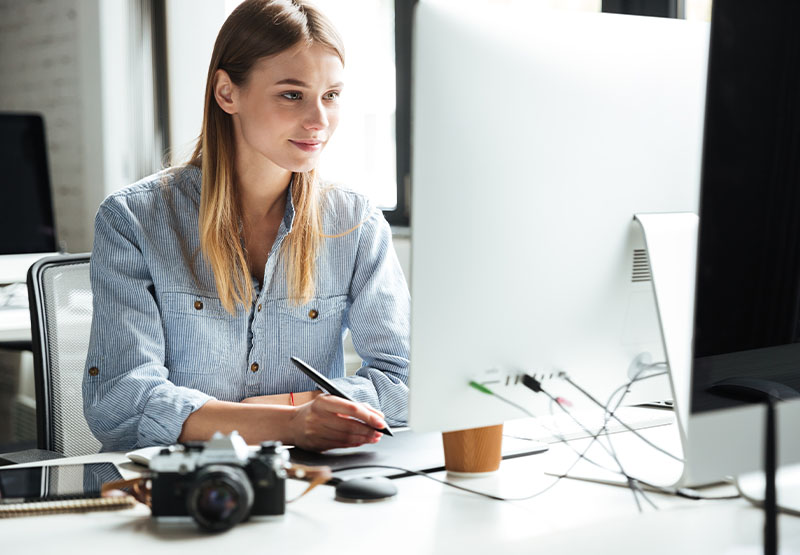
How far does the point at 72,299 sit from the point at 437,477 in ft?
2.66

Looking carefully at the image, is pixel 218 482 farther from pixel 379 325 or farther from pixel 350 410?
pixel 379 325

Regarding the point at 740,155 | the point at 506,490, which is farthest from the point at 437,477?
the point at 740,155

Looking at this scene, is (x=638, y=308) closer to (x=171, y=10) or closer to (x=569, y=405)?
(x=569, y=405)

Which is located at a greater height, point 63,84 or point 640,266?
point 63,84

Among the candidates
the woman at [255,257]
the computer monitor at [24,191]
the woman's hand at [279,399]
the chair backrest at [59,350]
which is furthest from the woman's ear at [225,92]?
the computer monitor at [24,191]

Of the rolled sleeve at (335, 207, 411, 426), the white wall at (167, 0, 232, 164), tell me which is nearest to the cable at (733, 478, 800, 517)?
the rolled sleeve at (335, 207, 411, 426)

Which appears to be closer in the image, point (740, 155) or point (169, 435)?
point (740, 155)

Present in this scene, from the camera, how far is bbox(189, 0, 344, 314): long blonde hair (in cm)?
140

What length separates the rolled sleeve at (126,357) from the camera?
1.19m

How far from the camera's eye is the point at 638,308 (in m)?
0.94

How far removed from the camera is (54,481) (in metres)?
0.96

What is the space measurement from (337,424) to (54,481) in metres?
0.32

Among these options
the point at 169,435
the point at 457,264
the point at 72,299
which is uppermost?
the point at 457,264

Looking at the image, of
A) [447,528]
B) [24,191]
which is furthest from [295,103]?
[24,191]
